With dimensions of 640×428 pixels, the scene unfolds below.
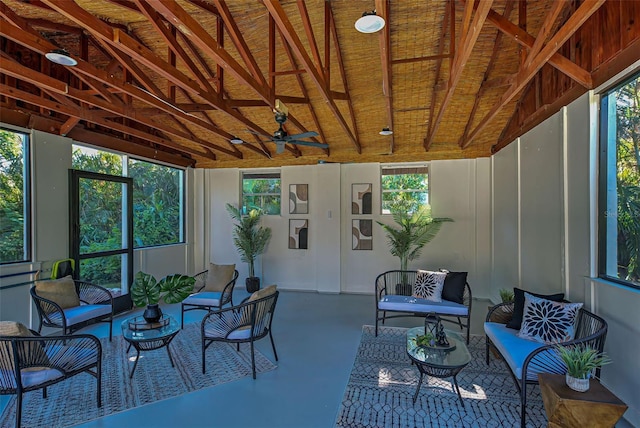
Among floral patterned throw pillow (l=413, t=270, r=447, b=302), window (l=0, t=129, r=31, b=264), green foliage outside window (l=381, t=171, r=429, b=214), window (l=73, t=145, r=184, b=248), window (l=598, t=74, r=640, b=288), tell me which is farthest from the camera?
green foliage outside window (l=381, t=171, r=429, b=214)

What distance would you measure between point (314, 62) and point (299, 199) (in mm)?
3692

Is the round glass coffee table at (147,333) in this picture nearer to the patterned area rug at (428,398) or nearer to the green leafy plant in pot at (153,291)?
the green leafy plant in pot at (153,291)

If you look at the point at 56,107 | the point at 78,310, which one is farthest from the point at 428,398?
the point at 56,107

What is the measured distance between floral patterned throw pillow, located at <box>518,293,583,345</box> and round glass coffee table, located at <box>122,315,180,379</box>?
3586 mm

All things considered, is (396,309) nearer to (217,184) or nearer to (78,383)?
(78,383)

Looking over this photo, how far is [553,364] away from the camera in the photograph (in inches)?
98.4

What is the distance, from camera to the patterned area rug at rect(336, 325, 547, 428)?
249cm

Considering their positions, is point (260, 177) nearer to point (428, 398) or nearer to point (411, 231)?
point (411, 231)

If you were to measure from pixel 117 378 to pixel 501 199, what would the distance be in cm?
614

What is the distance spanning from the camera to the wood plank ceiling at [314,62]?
2559mm

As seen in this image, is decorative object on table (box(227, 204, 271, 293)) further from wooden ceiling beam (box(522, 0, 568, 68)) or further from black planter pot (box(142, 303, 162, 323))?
wooden ceiling beam (box(522, 0, 568, 68))

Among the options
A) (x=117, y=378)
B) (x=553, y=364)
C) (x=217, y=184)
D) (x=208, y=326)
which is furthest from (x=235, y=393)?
(x=217, y=184)

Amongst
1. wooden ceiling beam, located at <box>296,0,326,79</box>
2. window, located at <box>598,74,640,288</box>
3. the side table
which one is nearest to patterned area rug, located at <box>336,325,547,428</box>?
the side table

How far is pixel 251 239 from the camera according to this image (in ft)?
22.2
